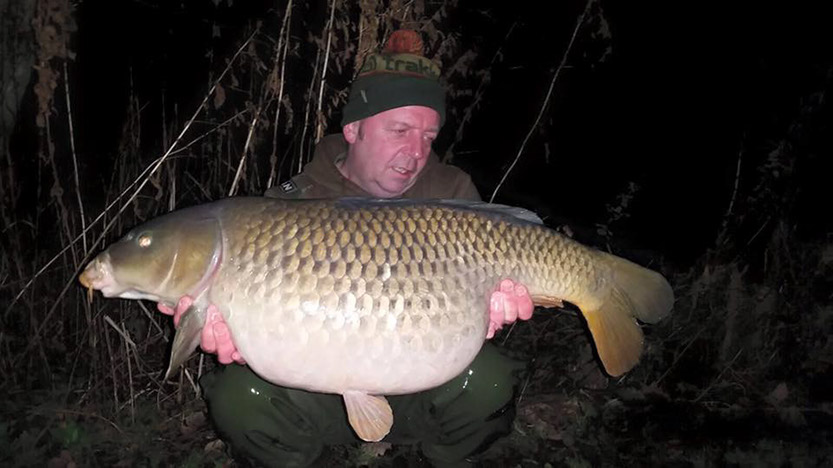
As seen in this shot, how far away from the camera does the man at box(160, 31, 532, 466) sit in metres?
1.71

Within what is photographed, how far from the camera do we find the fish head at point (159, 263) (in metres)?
1.34

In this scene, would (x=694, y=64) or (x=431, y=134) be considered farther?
(x=694, y=64)

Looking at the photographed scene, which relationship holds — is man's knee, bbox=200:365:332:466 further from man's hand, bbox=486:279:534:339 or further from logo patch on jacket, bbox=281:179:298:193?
man's hand, bbox=486:279:534:339

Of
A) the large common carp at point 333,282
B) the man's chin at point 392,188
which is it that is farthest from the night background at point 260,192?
the large common carp at point 333,282

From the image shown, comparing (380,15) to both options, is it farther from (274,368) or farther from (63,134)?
(63,134)

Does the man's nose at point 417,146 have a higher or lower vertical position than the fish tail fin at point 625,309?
higher

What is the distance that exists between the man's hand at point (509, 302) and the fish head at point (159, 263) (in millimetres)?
671

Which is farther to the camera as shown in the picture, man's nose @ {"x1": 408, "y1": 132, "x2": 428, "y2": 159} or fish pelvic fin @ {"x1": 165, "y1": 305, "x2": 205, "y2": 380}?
man's nose @ {"x1": 408, "y1": 132, "x2": 428, "y2": 159}

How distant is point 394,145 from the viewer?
1789 mm

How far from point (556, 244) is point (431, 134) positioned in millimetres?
562

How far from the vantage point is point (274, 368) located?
134cm

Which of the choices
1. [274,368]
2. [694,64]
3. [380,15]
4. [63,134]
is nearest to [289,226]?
[274,368]

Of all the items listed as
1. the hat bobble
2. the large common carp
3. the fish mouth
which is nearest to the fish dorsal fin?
the large common carp

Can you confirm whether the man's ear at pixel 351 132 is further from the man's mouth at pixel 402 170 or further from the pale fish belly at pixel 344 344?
the pale fish belly at pixel 344 344
